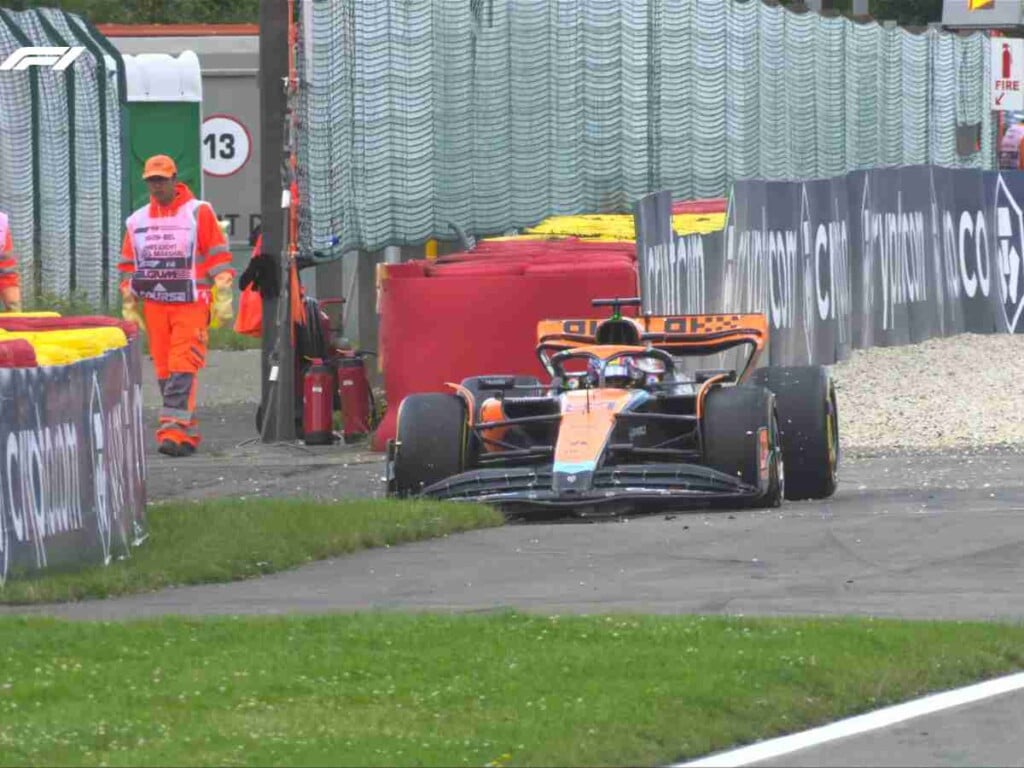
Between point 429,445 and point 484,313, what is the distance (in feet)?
10.1

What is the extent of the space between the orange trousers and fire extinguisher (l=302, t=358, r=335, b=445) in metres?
0.81

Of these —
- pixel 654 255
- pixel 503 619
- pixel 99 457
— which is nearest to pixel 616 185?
pixel 654 255

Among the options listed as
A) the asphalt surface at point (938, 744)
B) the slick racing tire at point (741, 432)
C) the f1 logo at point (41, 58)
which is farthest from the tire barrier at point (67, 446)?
the f1 logo at point (41, 58)

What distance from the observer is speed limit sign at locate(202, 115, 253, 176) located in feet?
98.5

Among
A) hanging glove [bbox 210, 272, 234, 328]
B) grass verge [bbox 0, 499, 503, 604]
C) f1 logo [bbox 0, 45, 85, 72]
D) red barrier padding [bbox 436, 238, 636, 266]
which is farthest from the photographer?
f1 logo [bbox 0, 45, 85, 72]

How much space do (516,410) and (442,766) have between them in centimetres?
671

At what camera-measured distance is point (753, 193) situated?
19.5 m

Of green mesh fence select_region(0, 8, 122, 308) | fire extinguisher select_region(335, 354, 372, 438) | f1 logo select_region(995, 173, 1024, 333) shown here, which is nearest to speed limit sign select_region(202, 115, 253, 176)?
green mesh fence select_region(0, 8, 122, 308)

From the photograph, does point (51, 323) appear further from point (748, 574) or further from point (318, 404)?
point (318, 404)

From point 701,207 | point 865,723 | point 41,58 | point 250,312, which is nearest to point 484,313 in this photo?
point 250,312

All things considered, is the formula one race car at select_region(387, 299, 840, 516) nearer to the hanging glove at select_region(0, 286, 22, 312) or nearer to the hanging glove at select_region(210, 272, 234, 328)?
the hanging glove at select_region(210, 272, 234, 328)

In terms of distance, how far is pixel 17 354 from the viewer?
1008 cm

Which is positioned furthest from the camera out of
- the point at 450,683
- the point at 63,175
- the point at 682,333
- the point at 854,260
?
the point at 63,175

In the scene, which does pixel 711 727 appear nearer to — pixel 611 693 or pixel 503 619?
pixel 611 693
